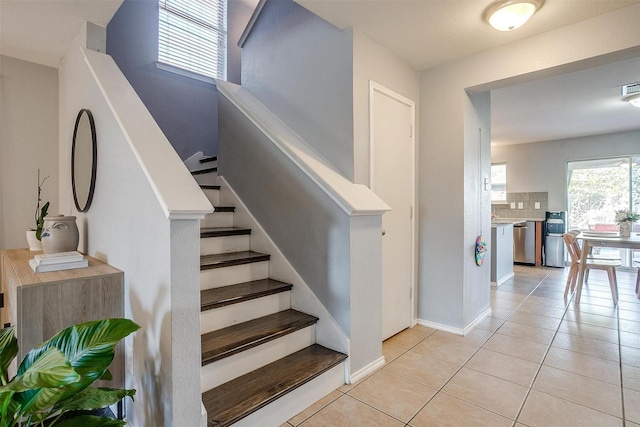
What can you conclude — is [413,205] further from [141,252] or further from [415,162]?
[141,252]

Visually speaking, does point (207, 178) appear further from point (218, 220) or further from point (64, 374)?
point (64, 374)

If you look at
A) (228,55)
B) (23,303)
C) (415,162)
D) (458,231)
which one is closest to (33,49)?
(23,303)

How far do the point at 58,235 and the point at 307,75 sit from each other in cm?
208

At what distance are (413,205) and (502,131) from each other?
154 inches

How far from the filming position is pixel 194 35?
4.21m

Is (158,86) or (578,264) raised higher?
(158,86)

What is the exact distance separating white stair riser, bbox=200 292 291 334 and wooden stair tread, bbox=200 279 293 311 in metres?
0.04

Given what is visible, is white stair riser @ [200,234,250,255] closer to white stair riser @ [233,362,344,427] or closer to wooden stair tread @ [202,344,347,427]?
wooden stair tread @ [202,344,347,427]

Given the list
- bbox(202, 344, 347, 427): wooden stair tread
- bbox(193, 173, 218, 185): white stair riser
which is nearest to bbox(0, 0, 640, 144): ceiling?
bbox(193, 173, 218, 185): white stair riser

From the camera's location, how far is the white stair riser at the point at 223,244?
8.50 ft

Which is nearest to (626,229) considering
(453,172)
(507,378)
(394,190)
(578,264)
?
(578,264)

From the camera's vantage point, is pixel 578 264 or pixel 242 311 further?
pixel 578 264

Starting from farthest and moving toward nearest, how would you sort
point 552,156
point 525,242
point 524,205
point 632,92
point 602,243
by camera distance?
point 524,205
point 552,156
point 525,242
point 602,243
point 632,92

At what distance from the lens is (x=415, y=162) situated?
310 centimetres
